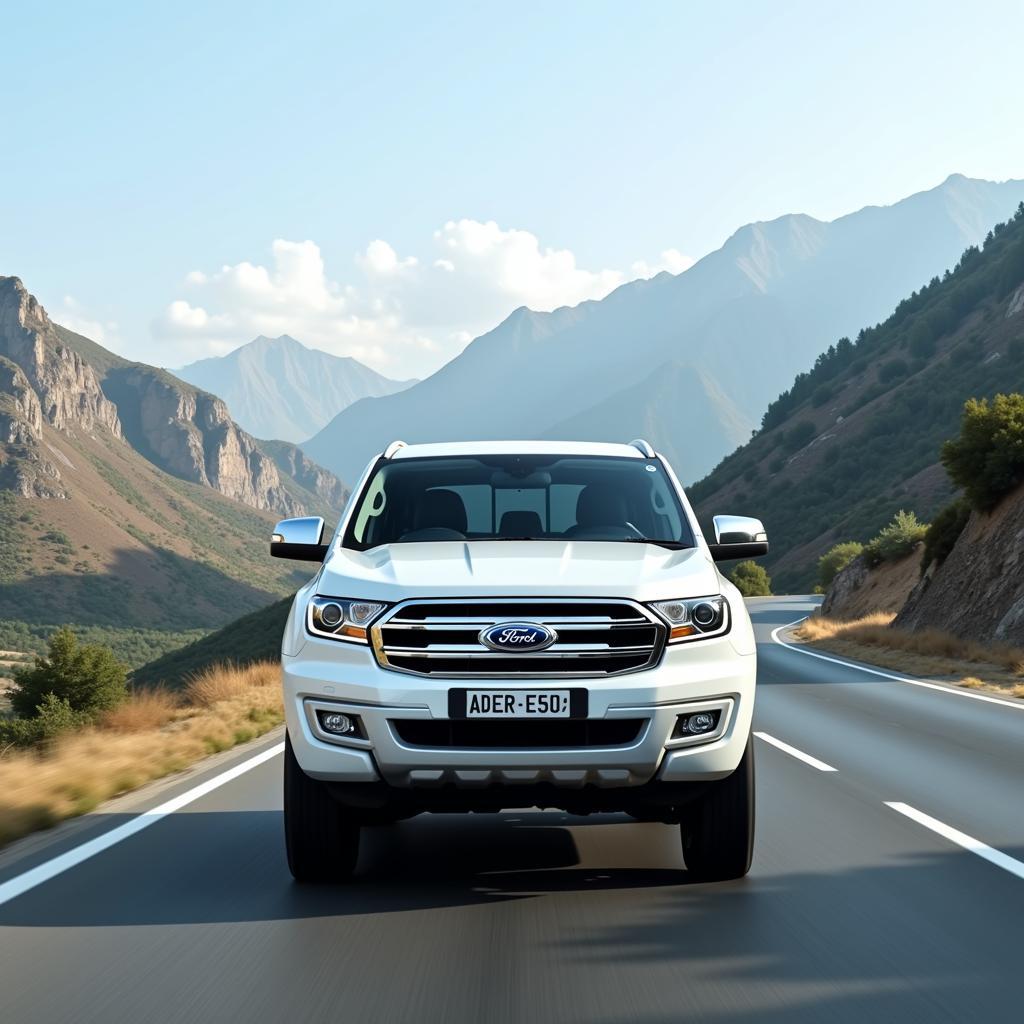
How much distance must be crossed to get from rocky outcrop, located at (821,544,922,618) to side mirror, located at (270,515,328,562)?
4015 cm

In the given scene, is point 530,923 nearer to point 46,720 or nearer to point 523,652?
point 523,652

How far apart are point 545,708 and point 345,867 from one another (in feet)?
4.55

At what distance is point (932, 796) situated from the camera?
9.05 metres

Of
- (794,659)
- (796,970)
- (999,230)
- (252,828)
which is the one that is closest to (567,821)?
(252,828)

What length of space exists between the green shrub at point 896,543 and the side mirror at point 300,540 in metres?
44.4

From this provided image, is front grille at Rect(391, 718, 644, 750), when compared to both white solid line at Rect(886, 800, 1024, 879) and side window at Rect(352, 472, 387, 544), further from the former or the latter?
white solid line at Rect(886, 800, 1024, 879)

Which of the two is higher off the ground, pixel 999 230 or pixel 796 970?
pixel 999 230

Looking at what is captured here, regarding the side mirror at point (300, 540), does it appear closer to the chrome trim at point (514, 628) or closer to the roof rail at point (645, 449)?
the chrome trim at point (514, 628)

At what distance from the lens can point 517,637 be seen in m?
5.57

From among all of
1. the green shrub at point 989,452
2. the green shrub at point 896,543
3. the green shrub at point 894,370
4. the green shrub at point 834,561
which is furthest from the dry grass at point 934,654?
the green shrub at point 894,370

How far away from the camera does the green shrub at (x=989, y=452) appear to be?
30.7 meters

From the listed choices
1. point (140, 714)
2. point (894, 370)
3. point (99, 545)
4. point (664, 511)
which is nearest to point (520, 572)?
point (664, 511)

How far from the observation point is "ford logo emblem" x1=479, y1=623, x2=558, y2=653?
5.55 metres

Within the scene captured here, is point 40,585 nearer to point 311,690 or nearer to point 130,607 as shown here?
point 130,607
